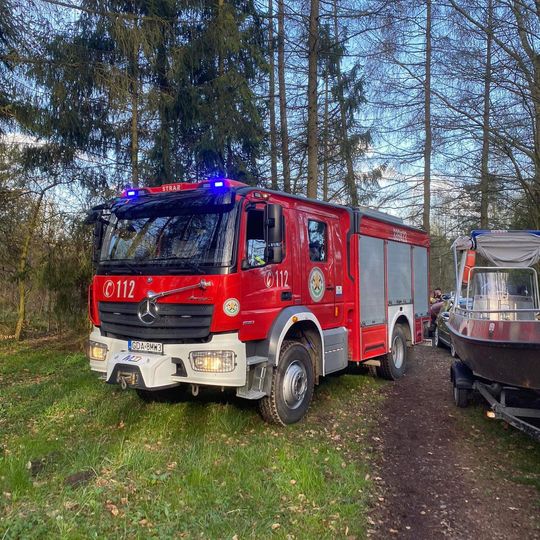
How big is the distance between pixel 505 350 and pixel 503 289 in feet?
12.9

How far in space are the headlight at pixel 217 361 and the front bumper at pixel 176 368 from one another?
0.12 feet

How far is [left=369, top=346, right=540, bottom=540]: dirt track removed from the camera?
12.4ft

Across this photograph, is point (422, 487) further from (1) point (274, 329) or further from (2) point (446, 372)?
(2) point (446, 372)

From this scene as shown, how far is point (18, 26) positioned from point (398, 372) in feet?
29.9

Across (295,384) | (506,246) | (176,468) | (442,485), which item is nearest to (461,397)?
(295,384)

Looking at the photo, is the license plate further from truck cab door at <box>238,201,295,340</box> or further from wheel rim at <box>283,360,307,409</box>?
wheel rim at <box>283,360,307,409</box>

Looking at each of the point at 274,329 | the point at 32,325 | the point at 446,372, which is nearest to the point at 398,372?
the point at 446,372

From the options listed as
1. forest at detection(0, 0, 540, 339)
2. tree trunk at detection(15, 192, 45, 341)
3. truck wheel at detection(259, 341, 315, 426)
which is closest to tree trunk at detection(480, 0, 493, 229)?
forest at detection(0, 0, 540, 339)

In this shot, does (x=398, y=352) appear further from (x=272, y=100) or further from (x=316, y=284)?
(x=272, y=100)

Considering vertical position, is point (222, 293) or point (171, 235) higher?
point (171, 235)

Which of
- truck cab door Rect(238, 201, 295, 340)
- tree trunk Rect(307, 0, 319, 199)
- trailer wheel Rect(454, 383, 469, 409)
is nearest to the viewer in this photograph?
truck cab door Rect(238, 201, 295, 340)

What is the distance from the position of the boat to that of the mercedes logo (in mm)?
3612

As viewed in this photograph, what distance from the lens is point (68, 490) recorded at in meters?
4.06

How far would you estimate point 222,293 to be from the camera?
16.9 ft
